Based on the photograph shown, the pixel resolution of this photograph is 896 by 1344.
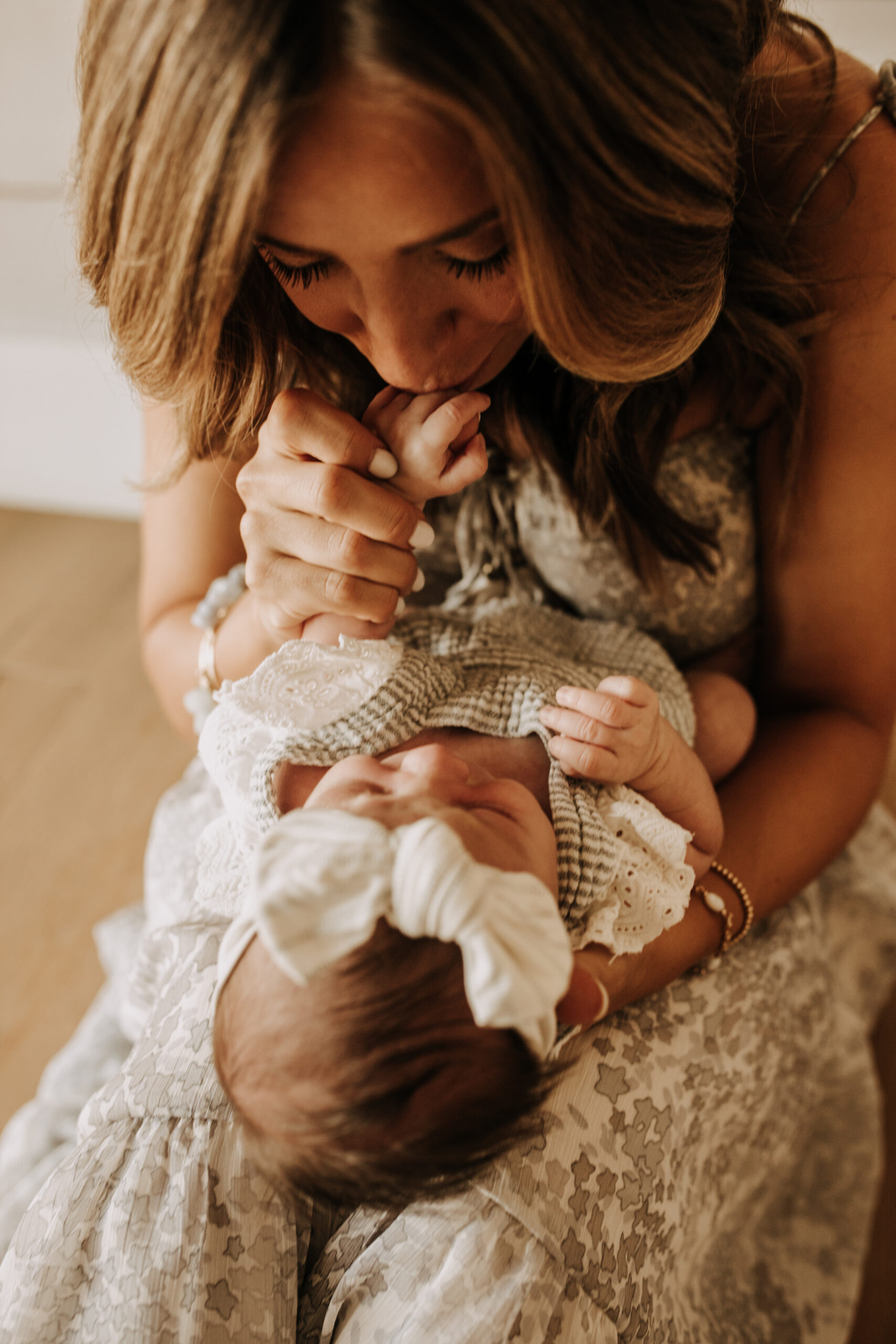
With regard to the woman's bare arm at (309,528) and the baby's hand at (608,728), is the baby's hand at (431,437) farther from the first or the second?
the baby's hand at (608,728)

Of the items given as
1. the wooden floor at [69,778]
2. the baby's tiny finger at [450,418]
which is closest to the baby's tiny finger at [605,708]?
the baby's tiny finger at [450,418]

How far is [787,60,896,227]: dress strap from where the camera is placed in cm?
77

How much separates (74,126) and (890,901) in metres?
1.49

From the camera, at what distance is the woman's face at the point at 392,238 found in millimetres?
487

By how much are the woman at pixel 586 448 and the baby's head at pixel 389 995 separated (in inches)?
3.4

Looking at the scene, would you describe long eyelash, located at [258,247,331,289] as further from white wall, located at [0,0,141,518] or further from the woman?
white wall, located at [0,0,141,518]

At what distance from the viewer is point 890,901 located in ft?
3.62

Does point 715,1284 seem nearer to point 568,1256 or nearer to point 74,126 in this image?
point 568,1256

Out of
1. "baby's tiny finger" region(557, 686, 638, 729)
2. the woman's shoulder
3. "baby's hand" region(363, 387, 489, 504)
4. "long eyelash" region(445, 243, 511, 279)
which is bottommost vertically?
"baby's tiny finger" region(557, 686, 638, 729)

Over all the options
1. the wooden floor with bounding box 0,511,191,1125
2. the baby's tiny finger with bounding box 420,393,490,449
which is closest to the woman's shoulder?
the baby's tiny finger with bounding box 420,393,490,449

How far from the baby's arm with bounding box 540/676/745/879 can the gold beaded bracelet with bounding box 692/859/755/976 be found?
103 mm

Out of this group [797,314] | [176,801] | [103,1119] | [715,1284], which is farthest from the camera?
[176,801]

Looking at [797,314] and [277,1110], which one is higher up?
[797,314]

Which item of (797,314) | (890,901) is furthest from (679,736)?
(890,901)
